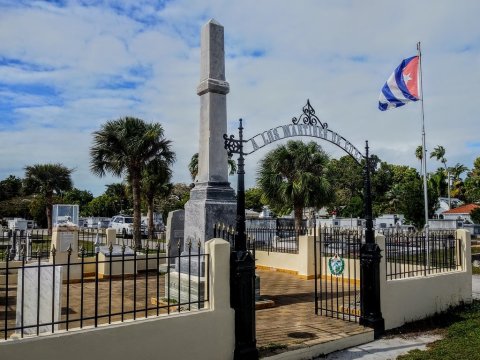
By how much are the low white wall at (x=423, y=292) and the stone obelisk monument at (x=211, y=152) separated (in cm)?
320

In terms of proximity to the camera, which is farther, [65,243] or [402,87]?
[65,243]

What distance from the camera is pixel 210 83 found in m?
8.68

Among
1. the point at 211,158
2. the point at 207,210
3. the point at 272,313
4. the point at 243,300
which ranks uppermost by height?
the point at 211,158

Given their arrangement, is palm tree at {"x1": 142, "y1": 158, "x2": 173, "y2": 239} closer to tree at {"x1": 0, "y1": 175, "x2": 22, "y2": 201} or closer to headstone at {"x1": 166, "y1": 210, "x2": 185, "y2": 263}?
headstone at {"x1": 166, "y1": 210, "x2": 185, "y2": 263}

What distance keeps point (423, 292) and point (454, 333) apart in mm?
1282

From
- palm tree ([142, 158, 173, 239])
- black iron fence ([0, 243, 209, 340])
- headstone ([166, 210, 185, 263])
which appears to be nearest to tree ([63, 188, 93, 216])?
palm tree ([142, 158, 173, 239])

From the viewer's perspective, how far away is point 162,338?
202 inches

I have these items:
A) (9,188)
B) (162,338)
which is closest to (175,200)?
(9,188)

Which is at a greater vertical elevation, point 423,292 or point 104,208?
point 104,208

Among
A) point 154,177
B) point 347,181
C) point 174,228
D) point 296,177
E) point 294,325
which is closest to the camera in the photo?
point 294,325

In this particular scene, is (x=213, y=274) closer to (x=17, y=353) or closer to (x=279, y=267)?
(x=17, y=353)

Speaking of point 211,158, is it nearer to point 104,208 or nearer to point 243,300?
point 243,300

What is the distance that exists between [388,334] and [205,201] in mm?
4232

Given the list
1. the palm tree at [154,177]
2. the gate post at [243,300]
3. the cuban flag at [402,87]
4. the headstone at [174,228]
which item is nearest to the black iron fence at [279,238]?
the headstone at [174,228]
